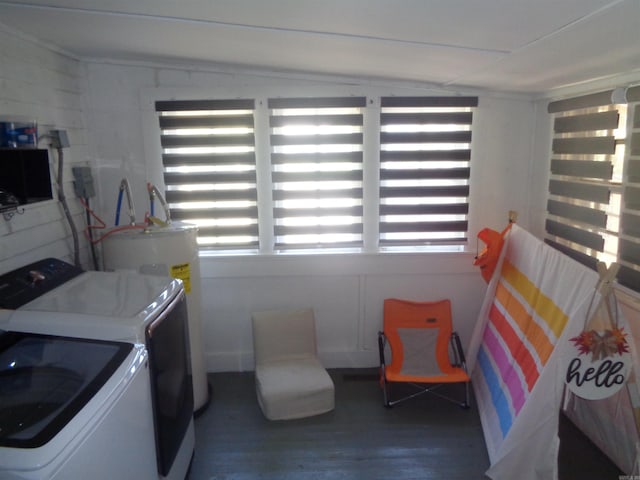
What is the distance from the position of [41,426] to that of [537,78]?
114 inches

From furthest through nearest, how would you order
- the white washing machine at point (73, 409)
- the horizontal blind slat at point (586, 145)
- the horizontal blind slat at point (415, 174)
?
1. the horizontal blind slat at point (415, 174)
2. the horizontal blind slat at point (586, 145)
3. the white washing machine at point (73, 409)

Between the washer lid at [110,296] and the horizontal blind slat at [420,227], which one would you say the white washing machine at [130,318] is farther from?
the horizontal blind slat at [420,227]

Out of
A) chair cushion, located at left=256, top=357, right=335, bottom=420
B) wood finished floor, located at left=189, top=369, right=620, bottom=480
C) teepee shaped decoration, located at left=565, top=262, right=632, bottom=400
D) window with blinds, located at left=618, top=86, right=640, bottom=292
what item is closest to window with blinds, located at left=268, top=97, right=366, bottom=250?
chair cushion, located at left=256, top=357, right=335, bottom=420

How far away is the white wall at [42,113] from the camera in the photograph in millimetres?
2422

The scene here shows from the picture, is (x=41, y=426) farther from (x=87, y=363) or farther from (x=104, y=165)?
(x=104, y=165)

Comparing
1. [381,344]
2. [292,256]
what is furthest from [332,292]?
[381,344]

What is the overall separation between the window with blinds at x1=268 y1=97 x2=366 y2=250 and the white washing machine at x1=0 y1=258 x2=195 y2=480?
1269 mm

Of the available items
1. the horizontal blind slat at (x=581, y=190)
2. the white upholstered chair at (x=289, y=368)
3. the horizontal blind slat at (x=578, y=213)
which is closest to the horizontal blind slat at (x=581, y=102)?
the horizontal blind slat at (x=581, y=190)

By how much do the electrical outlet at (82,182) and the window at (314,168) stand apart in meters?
0.56

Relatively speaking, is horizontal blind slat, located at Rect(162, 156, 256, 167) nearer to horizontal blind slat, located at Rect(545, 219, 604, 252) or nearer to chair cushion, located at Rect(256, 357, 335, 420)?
chair cushion, located at Rect(256, 357, 335, 420)

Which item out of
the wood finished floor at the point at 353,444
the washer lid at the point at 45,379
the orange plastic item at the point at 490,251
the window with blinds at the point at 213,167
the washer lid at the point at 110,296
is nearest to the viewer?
the washer lid at the point at 45,379

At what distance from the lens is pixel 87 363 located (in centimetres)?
182

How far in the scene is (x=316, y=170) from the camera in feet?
11.8

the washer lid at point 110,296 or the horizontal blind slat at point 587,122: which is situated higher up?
the horizontal blind slat at point 587,122
